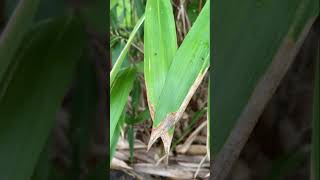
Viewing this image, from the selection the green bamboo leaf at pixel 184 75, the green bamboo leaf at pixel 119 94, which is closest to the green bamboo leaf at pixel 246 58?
the green bamboo leaf at pixel 184 75

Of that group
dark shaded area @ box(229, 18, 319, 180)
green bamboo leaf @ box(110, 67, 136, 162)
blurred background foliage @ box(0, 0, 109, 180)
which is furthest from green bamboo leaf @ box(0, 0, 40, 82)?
green bamboo leaf @ box(110, 67, 136, 162)

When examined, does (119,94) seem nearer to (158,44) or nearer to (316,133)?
(158,44)

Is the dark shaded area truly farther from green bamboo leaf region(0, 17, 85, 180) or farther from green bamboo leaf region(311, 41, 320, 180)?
green bamboo leaf region(0, 17, 85, 180)

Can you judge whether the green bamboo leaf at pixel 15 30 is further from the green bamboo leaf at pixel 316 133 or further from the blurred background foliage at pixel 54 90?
the green bamboo leaf at pixel 316 133

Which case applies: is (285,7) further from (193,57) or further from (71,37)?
(193,57)

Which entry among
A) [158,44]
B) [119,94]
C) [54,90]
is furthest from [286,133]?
[119,94]
